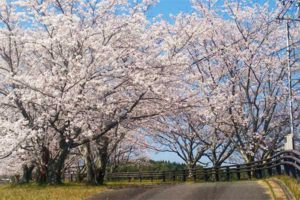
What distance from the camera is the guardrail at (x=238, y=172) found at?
623 inches

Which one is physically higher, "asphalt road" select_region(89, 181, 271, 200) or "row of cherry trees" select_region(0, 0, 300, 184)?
"row of cherry trees" select_region(0, 0, 300, 184)

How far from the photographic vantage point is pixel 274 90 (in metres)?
30.2

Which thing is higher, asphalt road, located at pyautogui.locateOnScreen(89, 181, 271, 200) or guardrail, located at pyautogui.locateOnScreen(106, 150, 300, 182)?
guardrail, located at pyautogui.locateOnScreen(106, 150, 300, 182)

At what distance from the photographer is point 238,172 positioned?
26250 mm

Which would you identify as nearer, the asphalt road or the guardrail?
the asphalt road

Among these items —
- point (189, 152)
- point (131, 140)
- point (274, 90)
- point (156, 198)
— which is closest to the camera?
point (156, 198)

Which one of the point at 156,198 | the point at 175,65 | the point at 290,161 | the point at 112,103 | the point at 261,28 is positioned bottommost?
the point at 156,198

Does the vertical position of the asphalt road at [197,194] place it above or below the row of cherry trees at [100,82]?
below

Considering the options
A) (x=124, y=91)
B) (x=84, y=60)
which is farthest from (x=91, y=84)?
(x=124, y=91)

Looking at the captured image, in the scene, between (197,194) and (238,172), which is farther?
(238,172)

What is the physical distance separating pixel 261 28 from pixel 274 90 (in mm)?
4075

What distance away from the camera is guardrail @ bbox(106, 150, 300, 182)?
15.8 meters

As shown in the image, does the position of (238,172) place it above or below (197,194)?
above

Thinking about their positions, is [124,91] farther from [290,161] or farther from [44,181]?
[290,161]
